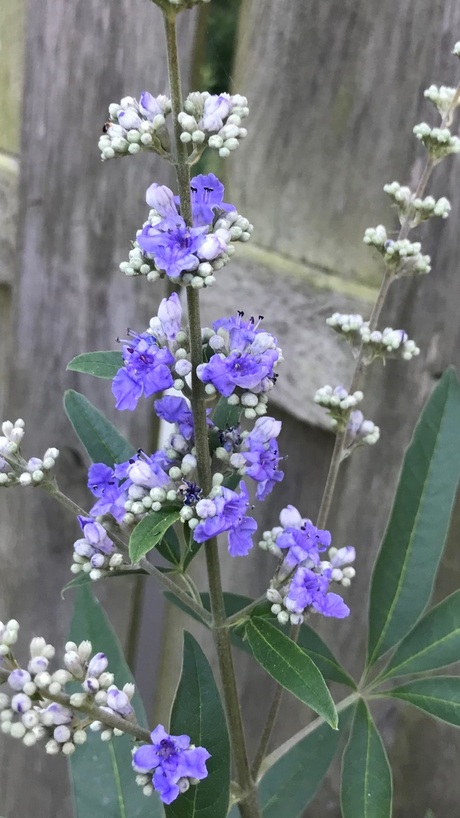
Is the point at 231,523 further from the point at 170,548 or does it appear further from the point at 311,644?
the point at 311,644

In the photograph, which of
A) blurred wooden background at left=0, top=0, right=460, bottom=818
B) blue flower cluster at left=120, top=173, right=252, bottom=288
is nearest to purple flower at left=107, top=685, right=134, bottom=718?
blue flower cluster at left=120, top=173, right=252, bottom=288

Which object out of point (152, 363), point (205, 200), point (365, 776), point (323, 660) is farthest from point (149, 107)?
point (365, 776)

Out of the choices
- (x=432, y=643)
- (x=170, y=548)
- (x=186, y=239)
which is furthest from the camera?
(x=432, y=643)

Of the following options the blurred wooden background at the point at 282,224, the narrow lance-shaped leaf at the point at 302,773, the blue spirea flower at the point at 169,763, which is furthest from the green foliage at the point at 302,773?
the blue spirea flower at the point at 169,763

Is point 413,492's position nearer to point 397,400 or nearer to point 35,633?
point 397,400

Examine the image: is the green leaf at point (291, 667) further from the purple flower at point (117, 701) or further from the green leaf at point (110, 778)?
the green leaf at point (110, 778)

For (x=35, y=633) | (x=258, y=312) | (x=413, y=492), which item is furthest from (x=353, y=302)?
(x=35, y=633)
